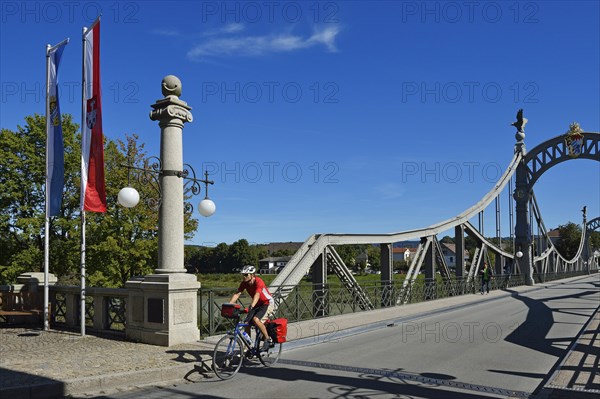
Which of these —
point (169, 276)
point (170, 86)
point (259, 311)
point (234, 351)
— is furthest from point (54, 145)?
point (234, 351)

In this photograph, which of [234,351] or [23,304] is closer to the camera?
[234,351]

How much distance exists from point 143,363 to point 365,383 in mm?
3479

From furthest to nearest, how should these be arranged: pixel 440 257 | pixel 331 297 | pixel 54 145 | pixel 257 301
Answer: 1. pixel 440 257
2. pixel 331 297
3. pixel 54 145
4. pixel 257 301

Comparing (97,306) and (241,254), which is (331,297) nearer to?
(97,306)

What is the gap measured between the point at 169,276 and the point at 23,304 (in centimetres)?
604

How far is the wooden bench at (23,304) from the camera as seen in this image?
13055 millimetres

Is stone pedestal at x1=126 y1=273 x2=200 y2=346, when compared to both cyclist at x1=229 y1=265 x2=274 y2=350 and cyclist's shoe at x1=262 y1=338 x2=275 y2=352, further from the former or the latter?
cyclist's shoe at x1=262 y1=338 x2=275 y2=352

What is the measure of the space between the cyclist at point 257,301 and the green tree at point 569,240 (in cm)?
9661

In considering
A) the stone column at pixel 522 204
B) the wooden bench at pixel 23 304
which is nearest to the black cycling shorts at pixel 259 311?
the wooden bench at pixel 23 304

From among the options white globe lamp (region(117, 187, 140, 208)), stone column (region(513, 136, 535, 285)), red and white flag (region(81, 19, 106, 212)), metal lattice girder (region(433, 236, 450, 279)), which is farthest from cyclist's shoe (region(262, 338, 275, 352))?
stone column (region(513, 136, 535, 285))

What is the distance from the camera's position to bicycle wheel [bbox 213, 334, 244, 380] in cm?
784

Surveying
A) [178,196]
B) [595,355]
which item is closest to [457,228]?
[595,355]

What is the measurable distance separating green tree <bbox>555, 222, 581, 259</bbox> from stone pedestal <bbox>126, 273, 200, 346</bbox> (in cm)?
9609

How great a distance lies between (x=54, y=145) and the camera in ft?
42.1
